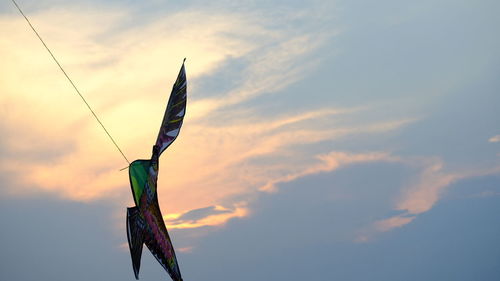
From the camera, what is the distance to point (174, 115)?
2170 centimetres

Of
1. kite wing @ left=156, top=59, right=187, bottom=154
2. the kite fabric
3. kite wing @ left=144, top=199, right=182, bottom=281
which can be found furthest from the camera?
kite wing @ left=156, top=59, right=187, bottom=154

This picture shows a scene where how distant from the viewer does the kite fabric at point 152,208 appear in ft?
61.0

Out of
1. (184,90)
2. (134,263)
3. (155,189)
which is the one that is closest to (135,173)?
(155,189)

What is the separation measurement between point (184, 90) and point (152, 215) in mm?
4998

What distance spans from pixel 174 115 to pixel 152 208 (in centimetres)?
368

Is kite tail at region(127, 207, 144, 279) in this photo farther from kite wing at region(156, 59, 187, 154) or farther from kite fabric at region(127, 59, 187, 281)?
kite wing at region(156, 59, 187, 154)

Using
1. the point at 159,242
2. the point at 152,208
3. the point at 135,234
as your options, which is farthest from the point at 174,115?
the point at 135,234

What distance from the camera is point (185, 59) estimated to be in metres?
21.9

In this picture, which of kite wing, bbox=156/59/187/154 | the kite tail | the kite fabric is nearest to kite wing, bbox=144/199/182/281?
the kite fabric

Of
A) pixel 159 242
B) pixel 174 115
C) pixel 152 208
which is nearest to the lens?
pixel 152 208

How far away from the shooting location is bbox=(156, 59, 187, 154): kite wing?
2123 cm

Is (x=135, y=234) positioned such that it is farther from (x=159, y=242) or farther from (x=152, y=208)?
(x=159, y=242)

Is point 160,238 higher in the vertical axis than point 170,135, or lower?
lower

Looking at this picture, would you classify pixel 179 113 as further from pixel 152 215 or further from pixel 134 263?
pixel 134 263
